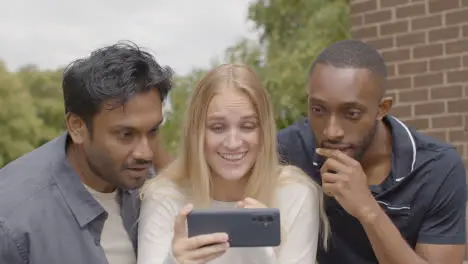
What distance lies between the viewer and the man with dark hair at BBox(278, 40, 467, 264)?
3.05 metres

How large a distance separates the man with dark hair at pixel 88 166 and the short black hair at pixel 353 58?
694mm

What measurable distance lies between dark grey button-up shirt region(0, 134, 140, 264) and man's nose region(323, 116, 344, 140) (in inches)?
37.3

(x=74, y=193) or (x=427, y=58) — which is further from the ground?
(x=427, y=58)

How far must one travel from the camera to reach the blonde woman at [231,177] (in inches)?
118

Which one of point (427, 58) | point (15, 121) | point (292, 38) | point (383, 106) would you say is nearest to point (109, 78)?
point (383, 106)

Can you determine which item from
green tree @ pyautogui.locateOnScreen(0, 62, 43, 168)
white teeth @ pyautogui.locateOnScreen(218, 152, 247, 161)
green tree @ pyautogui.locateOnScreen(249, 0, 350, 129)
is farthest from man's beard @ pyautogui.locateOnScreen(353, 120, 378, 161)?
green tree @ pyautogui.locateOnScreen(0, 62, 43, 168)

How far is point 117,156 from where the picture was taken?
283 cm

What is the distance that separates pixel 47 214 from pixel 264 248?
2.78 ft

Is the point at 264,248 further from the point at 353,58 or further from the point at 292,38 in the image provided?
the point at 292,38

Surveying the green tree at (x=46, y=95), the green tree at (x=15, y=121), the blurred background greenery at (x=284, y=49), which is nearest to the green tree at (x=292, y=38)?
the blurred background greenery at (x=284, y=49)

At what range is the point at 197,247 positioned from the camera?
8.71 ft

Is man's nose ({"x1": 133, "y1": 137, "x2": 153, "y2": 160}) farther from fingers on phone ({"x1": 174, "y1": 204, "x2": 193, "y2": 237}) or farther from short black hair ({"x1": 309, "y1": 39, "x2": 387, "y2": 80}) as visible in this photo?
short black hair ({"x1": 309, "y1": 39, "x2": 387, "y2": 80})

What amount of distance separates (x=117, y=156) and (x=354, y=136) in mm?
974

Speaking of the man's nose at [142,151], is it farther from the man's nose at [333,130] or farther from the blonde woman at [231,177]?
the man's nose at [333,130]
